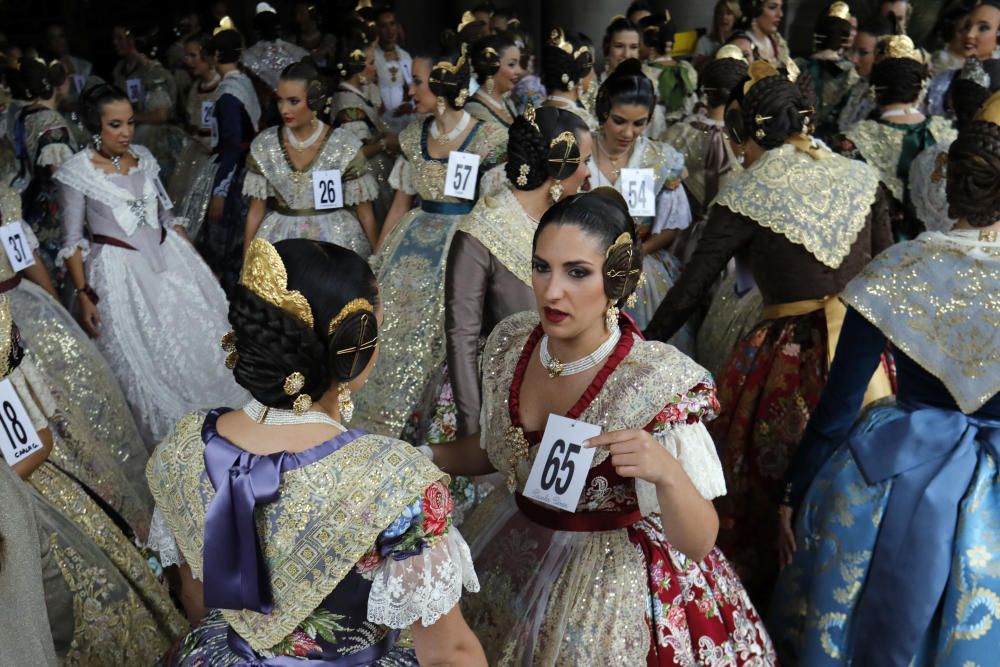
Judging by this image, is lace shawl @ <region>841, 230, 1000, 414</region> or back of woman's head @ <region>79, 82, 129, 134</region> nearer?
lace shawl @ <region>841, 230, 1000, 414</region>

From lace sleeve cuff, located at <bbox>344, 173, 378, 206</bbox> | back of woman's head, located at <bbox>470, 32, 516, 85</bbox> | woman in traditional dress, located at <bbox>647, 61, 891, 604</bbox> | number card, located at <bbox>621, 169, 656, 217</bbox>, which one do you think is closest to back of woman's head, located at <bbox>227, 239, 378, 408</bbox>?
woman in traditional dress, located at <bbox>647, 61, 891, 604</bbox>

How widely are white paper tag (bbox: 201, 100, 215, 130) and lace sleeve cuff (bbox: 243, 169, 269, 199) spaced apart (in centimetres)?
232

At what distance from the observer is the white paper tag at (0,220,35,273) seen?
141 inches

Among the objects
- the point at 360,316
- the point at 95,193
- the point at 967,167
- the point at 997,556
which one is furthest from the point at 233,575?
the point at 95,193

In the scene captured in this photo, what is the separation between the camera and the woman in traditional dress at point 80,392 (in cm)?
336

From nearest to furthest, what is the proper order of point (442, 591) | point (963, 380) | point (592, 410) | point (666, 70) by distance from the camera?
point (442, 591) → point (592, 410) → point (963, 380) → point (666, 70)

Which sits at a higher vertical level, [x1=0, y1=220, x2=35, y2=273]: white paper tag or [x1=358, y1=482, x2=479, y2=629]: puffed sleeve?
[x1=358, y1=482, x2=479, y2=629]: puffed sleeve

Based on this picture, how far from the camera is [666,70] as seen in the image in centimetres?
703

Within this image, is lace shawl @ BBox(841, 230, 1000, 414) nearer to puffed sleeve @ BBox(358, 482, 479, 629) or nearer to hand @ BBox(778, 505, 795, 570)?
hand @ BBox(778, 505, 795, 570)

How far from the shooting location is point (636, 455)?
1.79 metres

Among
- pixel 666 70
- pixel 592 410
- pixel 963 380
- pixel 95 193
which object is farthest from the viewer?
pixel 666 70

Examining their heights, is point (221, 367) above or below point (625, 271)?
below

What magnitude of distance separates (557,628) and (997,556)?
0.92 m

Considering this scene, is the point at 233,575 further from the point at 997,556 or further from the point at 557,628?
the point at 997,556
